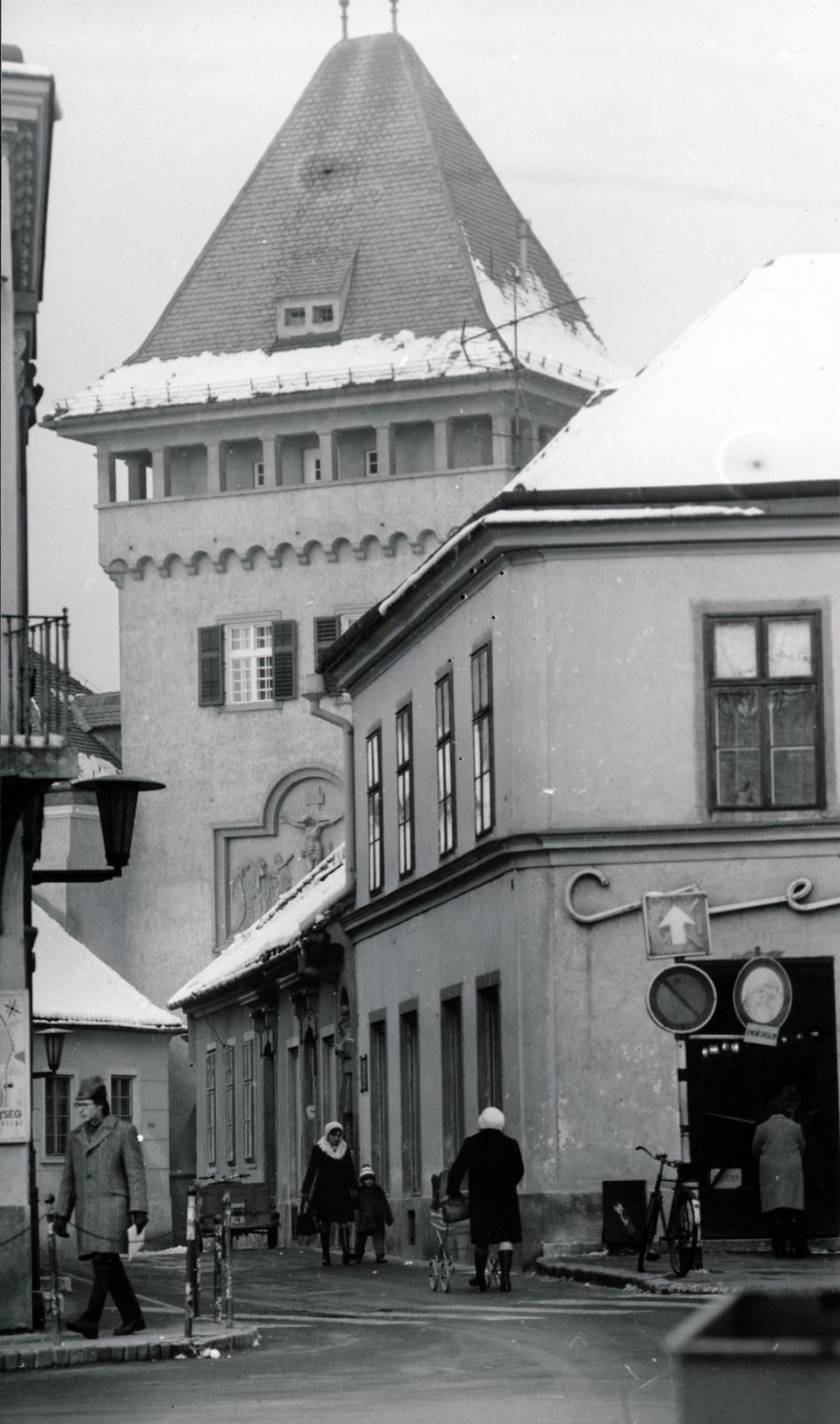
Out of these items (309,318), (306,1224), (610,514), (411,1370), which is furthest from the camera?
(309,318)

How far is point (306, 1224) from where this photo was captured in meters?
36.1

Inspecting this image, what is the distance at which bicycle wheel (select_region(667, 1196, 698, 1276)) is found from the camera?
22.5 meters

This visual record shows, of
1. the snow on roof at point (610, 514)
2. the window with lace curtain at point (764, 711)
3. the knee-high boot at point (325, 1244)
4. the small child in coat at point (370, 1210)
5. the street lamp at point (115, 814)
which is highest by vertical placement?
the snow on roof at point (610, 514)

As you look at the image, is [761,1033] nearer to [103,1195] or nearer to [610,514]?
[103,1195]

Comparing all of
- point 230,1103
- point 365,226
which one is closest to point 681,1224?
point 230,1103

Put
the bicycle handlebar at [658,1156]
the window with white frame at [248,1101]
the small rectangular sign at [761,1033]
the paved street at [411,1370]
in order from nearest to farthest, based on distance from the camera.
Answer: the paved street at [411,1370], the small rectangular sign at [761,1033], the bicycle handlebar at [658,1156], the window with white frame at [248,1101]

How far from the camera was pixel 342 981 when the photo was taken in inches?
1553

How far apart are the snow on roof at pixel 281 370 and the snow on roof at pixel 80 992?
16943 mm

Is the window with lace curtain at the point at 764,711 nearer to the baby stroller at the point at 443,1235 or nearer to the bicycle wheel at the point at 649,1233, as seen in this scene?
the baby stroller at the point at 443,1235

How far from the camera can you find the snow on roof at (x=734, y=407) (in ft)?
93.9

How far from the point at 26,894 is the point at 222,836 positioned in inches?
1896

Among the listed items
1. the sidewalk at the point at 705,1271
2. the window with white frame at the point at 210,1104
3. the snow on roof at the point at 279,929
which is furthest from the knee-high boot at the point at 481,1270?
the window with white frame at the point at 210,1104

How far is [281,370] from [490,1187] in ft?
155

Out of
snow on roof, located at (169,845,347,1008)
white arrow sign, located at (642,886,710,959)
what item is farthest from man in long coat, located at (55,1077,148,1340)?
snow on roof, located at (169,845,347,1008)
